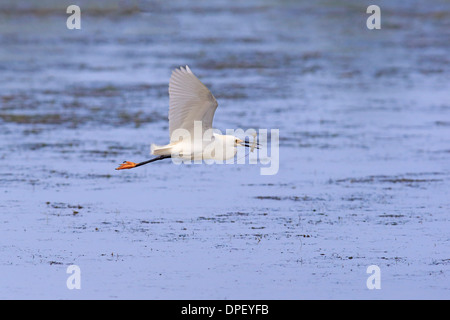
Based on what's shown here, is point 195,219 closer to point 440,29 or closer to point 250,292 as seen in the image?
point 250,292

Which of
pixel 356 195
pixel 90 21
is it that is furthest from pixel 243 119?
pixel 90 21

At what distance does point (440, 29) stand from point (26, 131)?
58.1 ft

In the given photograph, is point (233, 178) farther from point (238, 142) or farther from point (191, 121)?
point (191, 121)

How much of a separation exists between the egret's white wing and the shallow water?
1065mm

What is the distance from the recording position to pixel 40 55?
82.0 feet

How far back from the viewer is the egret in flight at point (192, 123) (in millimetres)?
9141

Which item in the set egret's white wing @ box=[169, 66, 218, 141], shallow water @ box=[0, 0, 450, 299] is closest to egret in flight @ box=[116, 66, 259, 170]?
egret's white wing @ box=[169, 66, 218, 141]

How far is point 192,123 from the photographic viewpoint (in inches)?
376

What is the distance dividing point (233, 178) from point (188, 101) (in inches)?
128

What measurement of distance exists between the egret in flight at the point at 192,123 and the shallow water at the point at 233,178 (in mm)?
740

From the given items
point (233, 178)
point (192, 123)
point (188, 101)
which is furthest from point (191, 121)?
point (233, 178)

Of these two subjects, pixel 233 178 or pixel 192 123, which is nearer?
pixel 192 123

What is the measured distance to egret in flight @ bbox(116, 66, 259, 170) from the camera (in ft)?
30.0

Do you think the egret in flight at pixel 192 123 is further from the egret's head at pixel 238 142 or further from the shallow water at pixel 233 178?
the shallow water at pixel 233 178
